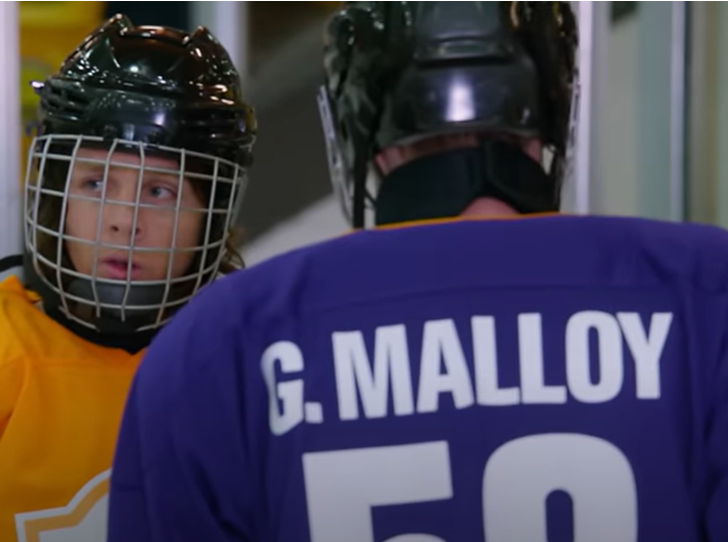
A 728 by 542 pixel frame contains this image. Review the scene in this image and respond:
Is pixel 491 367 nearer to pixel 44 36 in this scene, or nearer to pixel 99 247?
pixel 99 247

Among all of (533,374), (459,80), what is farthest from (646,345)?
(459,80)

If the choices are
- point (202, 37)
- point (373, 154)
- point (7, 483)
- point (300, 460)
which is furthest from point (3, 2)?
point (300, 460)

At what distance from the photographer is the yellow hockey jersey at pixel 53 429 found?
3.57 feet

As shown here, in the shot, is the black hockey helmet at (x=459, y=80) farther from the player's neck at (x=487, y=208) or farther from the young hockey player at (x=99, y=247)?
the young hockey player at (x=99, y=247)

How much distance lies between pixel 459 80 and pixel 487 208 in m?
0.09

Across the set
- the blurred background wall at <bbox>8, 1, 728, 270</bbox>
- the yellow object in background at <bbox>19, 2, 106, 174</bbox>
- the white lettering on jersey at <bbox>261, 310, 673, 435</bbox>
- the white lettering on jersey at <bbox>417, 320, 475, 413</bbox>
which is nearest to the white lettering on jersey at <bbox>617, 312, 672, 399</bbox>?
the white lettering on jersey at <bbox>261, 310, 673, 435</bbox>

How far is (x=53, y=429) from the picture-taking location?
112cm

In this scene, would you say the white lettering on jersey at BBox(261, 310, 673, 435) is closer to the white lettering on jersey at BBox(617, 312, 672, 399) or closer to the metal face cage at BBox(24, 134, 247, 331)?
the white lettering on jersey at BBox(617, 312, 672, 399)

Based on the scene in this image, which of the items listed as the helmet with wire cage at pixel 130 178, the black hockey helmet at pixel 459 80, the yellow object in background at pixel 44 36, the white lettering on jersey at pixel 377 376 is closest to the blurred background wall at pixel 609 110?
the yellow object in background at pixel 44 36

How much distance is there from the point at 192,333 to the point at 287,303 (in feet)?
0.23

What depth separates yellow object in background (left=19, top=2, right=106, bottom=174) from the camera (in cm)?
153

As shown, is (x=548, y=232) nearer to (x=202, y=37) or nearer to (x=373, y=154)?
(x=373, y=154)

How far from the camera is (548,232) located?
65 cm

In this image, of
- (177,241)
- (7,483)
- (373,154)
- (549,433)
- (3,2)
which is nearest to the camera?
(549,433)
